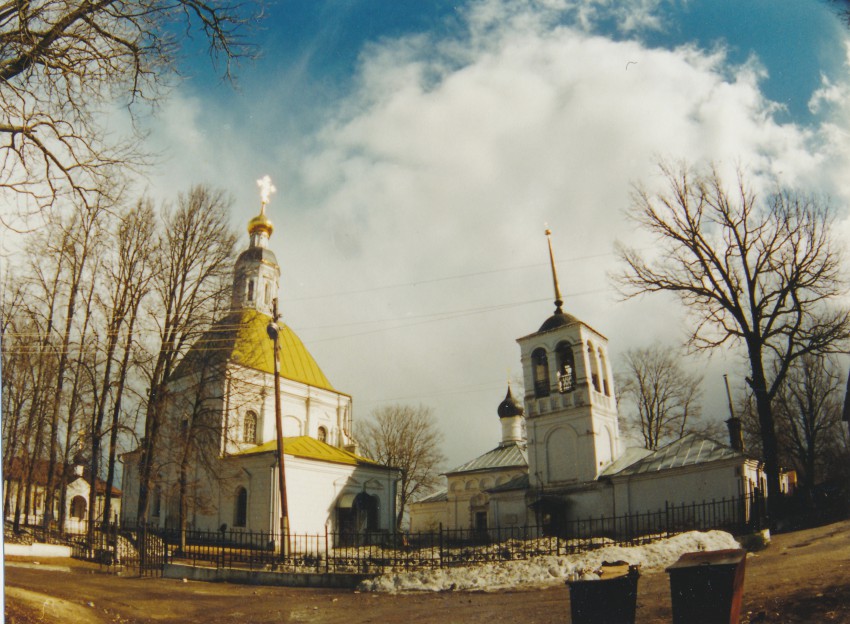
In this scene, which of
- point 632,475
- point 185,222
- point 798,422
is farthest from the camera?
point 798,422

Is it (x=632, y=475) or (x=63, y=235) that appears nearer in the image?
(x=63, y=235)

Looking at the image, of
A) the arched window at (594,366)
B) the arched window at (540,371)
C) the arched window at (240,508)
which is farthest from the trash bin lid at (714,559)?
the arched window at (240,508)

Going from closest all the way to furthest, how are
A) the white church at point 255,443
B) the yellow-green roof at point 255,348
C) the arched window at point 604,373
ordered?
the yellow-green roof at point 255,348 → the white church at point 255,443 → the arched window at point 604,373

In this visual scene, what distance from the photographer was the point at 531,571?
12359 millimetres

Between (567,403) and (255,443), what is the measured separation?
1538cm

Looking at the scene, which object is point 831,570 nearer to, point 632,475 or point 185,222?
point 632,475

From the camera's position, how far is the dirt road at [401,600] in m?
7.18

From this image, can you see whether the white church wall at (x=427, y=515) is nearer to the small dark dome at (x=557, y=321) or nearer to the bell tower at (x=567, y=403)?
the bell tower at (x=567, y=403)

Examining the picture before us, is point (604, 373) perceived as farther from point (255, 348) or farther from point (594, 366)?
point (255, 348)

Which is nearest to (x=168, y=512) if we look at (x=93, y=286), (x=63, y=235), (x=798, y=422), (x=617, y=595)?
(x=93, y=286)

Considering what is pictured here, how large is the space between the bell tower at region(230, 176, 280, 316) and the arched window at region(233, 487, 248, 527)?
34.6ft

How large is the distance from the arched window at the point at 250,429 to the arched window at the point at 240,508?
298 centimetres

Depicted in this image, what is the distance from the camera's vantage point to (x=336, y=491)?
27.4 meters

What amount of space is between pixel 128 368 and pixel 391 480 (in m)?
16.0
